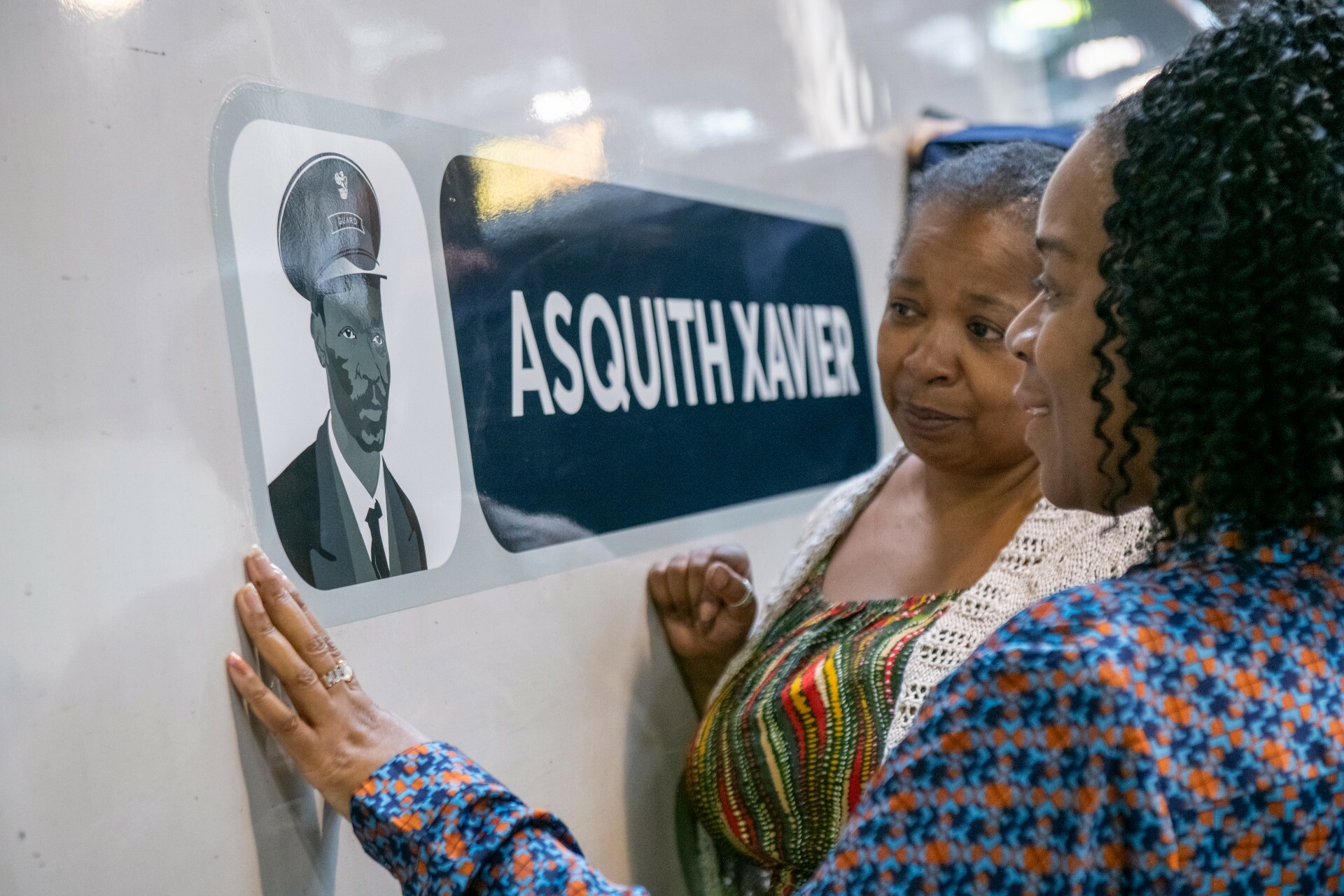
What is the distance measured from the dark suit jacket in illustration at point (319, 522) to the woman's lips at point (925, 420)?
0.69 metres

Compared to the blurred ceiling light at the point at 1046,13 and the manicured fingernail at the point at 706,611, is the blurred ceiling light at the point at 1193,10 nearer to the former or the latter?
the blurred ceiling light at the point at 1046,13

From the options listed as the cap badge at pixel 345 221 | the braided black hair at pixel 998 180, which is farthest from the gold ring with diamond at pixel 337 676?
the braided black hair at pixel 998 180

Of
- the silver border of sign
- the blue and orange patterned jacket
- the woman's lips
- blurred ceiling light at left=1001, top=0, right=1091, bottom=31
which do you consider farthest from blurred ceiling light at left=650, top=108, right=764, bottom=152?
blurred ceiling light at left=1001, top=0, right=1091, bottom=31

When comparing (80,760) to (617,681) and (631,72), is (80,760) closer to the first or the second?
(617,681)

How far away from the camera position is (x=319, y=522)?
1.05 m

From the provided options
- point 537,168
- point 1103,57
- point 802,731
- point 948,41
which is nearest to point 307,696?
point 802,731

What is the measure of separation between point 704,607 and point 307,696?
0.65 metres

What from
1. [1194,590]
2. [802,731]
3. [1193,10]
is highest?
[1193,10]

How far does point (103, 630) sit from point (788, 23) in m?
1.44

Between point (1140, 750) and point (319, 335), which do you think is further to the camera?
point (319, 335)

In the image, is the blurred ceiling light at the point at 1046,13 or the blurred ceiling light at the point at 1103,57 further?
the blurred ceiling light at the point at 1103,57

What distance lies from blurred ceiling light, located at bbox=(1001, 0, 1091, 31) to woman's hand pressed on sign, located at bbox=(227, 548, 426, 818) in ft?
7.52

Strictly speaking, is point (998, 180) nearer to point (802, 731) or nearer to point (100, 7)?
point (802, 731)

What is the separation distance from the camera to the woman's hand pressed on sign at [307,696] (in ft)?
3.18
